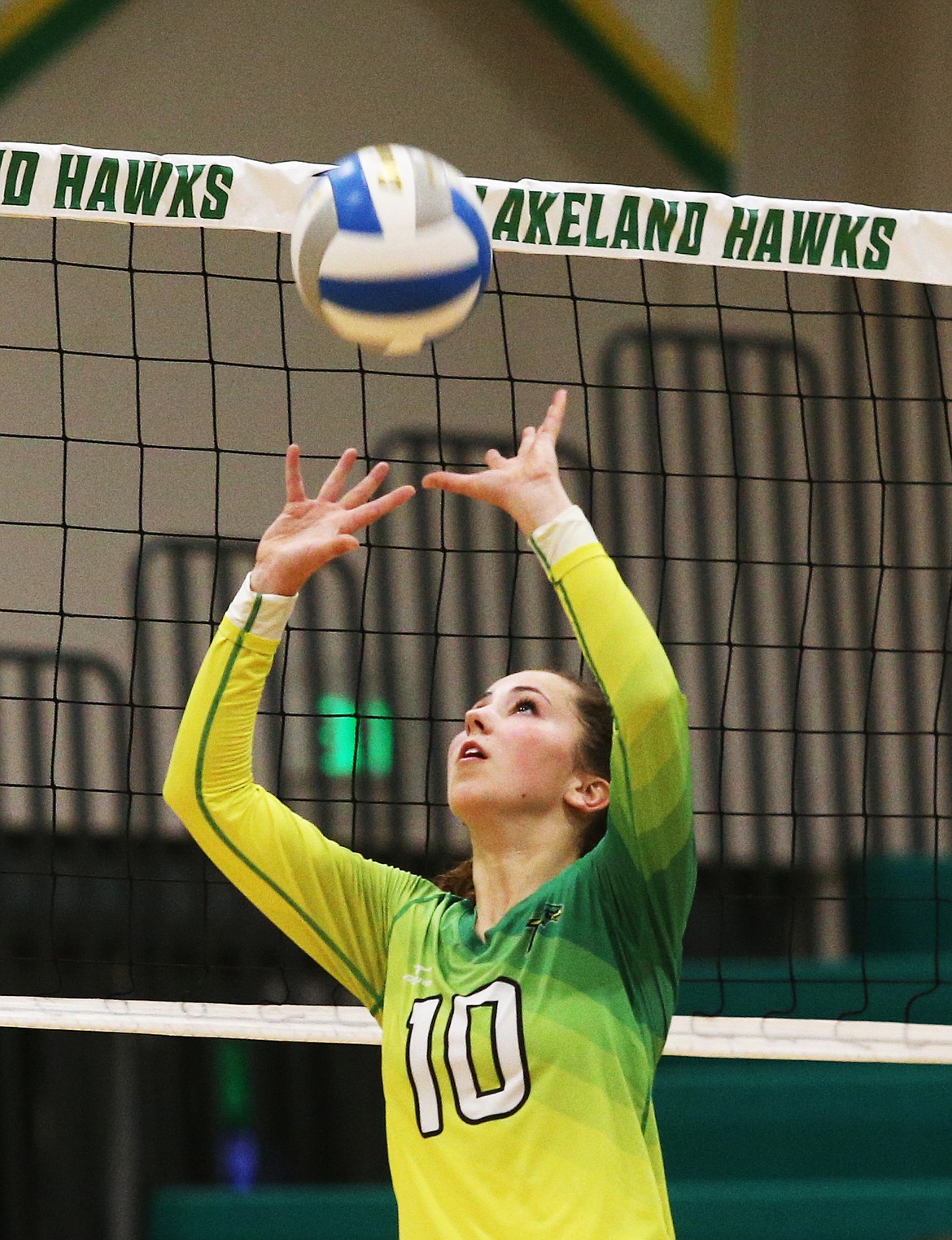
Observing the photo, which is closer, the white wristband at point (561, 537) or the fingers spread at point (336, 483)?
→ the white wristband at point (561, 537)

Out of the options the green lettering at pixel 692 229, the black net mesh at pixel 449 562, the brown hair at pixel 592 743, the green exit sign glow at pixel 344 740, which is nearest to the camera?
the brown hair at pixel 592 743

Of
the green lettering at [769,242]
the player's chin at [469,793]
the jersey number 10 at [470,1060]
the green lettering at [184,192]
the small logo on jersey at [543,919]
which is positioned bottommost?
the jersey number 10 at [470,1060]

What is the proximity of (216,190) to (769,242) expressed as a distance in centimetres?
111

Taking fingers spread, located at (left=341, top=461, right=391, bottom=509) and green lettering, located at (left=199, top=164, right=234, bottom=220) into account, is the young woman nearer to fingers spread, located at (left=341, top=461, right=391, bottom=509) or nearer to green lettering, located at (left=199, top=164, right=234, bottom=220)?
fingers spread, located at (left=341, top=461, right=391, bottom=509)

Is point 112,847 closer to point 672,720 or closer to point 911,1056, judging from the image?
point 911,1056

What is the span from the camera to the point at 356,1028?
3.67 meters

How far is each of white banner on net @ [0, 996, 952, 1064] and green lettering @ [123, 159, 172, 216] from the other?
5.12 ft

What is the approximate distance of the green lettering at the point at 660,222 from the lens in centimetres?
374

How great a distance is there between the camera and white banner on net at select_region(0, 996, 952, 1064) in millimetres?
3658

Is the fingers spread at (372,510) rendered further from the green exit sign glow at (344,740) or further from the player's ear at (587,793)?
the green exit sign glow at (344,740)

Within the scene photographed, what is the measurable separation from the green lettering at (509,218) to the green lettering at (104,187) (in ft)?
2.44

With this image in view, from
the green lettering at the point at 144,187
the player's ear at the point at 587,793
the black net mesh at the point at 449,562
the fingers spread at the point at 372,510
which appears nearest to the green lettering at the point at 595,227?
the green lettering at the point at 144,187

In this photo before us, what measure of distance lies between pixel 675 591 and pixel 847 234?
3.45m

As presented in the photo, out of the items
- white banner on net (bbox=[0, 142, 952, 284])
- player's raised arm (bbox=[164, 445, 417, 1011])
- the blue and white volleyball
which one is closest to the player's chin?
player's raised arm (bbox=[164, 445, 417, 1011])
